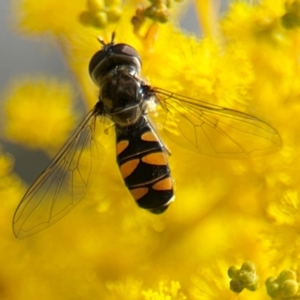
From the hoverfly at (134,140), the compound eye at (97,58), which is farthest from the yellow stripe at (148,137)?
the compound eye at (97,58)

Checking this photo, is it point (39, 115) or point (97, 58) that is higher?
point (97, 58)

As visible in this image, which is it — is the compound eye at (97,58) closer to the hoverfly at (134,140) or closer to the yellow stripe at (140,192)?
the hoverfly at (134,140)

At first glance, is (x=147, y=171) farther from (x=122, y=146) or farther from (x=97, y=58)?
(x=97, y=58)

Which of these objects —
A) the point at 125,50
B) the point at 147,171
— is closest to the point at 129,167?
the point at 147,171

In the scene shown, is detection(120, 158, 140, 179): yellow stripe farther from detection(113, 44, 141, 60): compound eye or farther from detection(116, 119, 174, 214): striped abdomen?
detection(113, 44, 141, 60): compound eye

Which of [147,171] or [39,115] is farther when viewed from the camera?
[39,115]

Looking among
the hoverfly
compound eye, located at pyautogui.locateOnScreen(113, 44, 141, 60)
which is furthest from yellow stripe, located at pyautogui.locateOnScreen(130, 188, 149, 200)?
compound eye, located at pyautogui.locateOnScreen(113, 44, 141, 60)

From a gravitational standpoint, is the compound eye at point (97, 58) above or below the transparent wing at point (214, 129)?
above

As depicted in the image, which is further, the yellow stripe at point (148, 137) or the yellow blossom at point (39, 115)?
the yellow blossom at point (39, 115)
